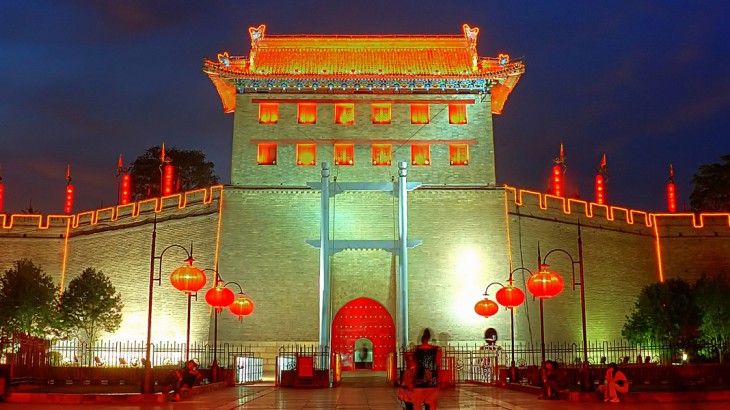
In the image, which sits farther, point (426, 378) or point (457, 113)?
point (457, 113)

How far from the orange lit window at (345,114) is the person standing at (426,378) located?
17.3m

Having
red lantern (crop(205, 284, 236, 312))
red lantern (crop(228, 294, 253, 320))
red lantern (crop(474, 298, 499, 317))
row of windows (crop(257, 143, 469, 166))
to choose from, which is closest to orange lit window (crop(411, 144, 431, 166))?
row of windows (crop(257, 143, 469, 166))

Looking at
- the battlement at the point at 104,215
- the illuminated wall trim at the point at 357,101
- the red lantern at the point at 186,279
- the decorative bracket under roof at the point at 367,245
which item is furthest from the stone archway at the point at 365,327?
the red lantern at the point at 186,279

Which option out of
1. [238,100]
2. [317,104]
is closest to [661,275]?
[317,104]

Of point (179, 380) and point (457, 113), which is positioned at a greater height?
point (457, 113)

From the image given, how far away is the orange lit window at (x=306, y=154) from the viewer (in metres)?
25.7

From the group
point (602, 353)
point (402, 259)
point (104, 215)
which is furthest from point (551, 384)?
point (104, 215)

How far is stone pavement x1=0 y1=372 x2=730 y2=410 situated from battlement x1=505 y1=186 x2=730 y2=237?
9.28m

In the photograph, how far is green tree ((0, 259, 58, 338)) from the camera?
24.4m

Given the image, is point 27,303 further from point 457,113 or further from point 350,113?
point 457,113

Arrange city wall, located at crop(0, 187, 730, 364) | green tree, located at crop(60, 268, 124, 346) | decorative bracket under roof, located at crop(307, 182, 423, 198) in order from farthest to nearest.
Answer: green tree, located at crop(60, 268, 124, 346) → city wall, located at crop(0, 187, 730, 364) → decorative bracket under roof, located at crop(307, 182, 423, 198)

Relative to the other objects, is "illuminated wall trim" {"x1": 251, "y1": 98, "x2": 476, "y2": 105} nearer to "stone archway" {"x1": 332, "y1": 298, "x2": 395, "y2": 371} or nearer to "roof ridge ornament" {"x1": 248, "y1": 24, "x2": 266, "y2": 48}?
"roof ridge ornament" {"x1": 248, "y1": 24, "x2": 266, "y2": 48}

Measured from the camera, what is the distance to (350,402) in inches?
548

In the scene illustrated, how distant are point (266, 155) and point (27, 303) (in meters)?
8.69
